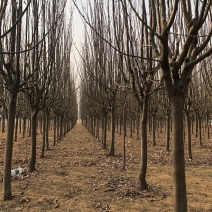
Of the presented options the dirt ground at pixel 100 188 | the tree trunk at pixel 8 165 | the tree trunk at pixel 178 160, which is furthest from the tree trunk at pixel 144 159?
the tree trunk at pixel 178 160

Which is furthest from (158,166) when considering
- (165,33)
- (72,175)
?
(165,33)

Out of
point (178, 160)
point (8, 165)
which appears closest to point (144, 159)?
point (8, 165)

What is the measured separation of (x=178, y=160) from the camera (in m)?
2.85

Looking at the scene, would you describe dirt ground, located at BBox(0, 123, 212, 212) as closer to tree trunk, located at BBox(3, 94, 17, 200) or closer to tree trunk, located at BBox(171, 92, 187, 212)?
tree trunk, located at BBox(3, 94, 17, 200)

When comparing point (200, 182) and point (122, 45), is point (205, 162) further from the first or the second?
point (122, 45)

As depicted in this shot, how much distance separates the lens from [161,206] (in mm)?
4652

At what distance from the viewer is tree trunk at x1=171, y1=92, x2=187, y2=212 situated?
2.83 meters

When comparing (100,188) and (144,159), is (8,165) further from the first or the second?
(144,159)

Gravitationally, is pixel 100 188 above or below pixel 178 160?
below

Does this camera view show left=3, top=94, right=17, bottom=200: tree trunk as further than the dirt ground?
Yes

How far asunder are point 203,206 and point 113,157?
18.1 feet

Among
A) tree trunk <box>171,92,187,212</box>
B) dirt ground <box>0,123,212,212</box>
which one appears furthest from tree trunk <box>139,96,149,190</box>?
tree trunk <box>171,92,187,212</box>

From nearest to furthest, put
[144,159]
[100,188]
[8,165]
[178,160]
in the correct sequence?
[178,160] → [8,165] → [144,159] → [100,188]

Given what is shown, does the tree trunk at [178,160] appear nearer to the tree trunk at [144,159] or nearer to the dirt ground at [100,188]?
the dirt ground at [100,188]
